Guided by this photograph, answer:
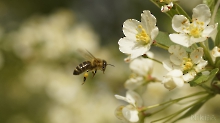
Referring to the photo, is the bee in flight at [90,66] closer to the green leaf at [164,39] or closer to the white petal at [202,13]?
the green leaf at [164,39]

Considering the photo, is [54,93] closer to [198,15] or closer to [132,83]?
[132,83]

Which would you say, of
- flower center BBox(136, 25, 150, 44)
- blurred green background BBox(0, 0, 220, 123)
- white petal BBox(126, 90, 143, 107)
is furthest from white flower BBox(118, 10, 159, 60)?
blurred green background BBox(0, 0, 220, 123)

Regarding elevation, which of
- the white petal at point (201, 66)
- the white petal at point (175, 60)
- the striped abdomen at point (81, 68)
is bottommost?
the white petal at point (201, 66)

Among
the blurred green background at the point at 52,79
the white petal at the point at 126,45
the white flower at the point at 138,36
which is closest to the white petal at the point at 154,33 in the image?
the white flower at the point at 138,36

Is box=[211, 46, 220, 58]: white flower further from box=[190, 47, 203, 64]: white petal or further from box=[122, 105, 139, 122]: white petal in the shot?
box=[122, 105, 139, 122]: white petal

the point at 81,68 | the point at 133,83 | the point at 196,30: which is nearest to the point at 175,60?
the point at 196,30

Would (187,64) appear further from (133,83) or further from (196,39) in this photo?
(133,83)

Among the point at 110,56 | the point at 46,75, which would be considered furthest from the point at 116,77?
the point at 46,75
